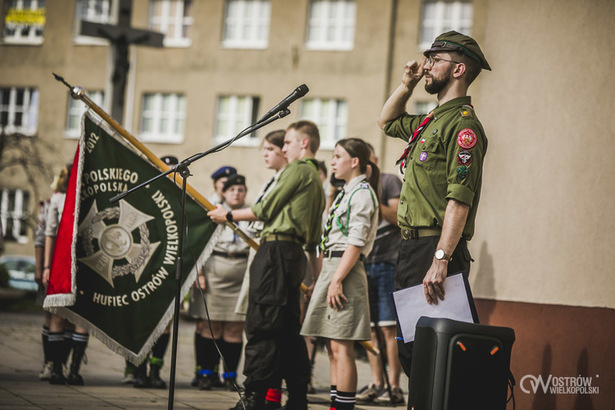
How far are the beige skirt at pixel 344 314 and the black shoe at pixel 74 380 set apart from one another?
240 centimetres

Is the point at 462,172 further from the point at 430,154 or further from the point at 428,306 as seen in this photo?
the point at 428,306

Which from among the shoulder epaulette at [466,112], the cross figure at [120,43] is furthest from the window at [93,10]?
the shoulder epaulette at [466,112]

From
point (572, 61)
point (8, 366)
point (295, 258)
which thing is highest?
point (572, 61)

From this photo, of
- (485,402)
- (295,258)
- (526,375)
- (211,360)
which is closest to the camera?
(485,402)

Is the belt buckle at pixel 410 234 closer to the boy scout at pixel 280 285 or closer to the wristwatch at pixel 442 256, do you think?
the wristwatch at pixel 442 256

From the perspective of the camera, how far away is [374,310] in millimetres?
8094

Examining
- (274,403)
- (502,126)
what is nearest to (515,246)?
(502,126)

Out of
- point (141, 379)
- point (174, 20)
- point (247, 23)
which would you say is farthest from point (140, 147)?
point (174, 20)

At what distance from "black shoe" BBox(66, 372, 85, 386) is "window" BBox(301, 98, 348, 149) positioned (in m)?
19.9

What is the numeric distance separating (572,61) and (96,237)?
12.2 feet

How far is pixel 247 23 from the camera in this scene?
2859 centimetres

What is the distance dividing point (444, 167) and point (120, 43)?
9.92 meters

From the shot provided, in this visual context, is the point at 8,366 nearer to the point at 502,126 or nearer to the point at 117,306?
the point at 117,306

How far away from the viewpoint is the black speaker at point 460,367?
4312 mm
